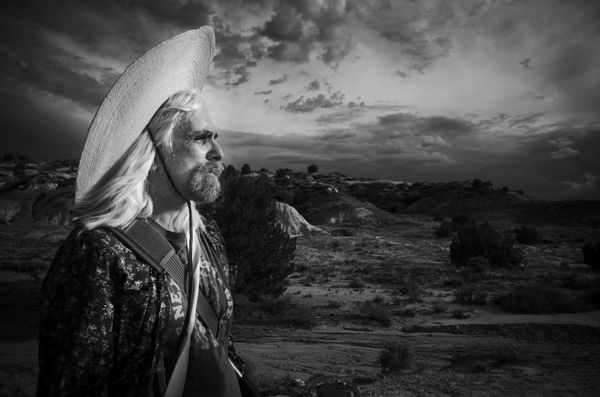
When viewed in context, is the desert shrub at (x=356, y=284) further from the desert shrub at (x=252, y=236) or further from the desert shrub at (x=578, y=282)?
the desert shrub at (x=578, y=282)

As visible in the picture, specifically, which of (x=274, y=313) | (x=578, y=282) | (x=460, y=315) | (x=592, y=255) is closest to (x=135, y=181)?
(x=274, y=313)

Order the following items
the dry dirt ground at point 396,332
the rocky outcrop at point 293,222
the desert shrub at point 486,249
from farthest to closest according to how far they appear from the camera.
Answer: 1. the rocky outcrop at point 293,222
2. the desert shrub at point 486,249
3. the dry dirt ground at point 396,332

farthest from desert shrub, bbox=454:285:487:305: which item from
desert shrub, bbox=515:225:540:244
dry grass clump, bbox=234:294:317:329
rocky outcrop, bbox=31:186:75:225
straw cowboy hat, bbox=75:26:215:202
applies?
rocky outcrop, bbox=31:186:75:225

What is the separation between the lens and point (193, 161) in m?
1.71

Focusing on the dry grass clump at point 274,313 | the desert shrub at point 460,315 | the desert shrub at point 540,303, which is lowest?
the dry grass clump at point 274,313

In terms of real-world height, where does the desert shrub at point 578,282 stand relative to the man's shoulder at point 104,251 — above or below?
below

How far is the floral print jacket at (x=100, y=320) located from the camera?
124cm

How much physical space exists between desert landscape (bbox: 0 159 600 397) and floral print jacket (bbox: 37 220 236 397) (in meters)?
3.60

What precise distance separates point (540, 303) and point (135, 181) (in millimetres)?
12080

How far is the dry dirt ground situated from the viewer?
19.7 ft

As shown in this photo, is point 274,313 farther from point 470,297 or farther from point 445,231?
point 445,231

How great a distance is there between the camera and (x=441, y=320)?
10.0 metres

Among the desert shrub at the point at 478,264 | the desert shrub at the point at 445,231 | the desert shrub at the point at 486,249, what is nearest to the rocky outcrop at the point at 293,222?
the desert shrub at the point at 445,231

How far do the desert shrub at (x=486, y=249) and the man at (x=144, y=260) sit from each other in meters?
17.6
